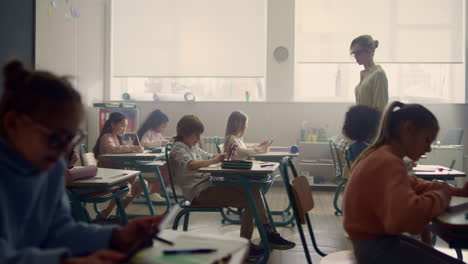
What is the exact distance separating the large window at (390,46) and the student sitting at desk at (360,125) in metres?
3.63

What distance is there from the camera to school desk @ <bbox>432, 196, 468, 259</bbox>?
1322 millimetres

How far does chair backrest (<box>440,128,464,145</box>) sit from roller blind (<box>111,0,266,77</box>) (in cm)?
282

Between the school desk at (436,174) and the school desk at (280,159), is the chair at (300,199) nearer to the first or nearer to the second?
the school desk at (436,174)

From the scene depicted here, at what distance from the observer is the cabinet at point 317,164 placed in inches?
237

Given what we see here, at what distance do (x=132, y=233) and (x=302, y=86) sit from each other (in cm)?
588

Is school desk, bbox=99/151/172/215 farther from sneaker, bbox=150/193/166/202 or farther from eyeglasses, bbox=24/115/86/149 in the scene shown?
eyeglasses, bbox=24/115/86/149

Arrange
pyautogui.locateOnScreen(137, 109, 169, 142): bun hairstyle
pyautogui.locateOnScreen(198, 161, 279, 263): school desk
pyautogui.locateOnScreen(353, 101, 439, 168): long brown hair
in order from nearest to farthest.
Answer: pyautogui.locateOnScreen(353, 101, 439, 168): long brown hair
pyautogui.locateOnScreen(198, 161, 279, 263): school desk
pyautogui.locateOnScreen(137, 109, 169, 142): bun hairstyle

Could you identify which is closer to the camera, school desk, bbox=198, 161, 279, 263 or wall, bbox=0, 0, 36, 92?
school desk, bbox=198, 161, 279, 263

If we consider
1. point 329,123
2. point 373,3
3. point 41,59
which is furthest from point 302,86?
point 41,59

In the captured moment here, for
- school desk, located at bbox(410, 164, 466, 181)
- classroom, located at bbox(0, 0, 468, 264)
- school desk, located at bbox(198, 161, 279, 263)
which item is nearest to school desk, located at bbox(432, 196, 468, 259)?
classroom, located at bbox(0, 0, 468, 264)

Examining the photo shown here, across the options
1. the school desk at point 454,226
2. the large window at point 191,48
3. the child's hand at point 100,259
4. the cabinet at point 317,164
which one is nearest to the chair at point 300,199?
the school desk at point 454,226

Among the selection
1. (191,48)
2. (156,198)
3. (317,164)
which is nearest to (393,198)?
(156,198)

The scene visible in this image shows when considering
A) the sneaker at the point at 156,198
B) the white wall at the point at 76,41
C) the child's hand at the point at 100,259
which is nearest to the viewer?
the child's hand at the point at 100,259

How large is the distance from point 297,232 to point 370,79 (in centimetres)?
146
